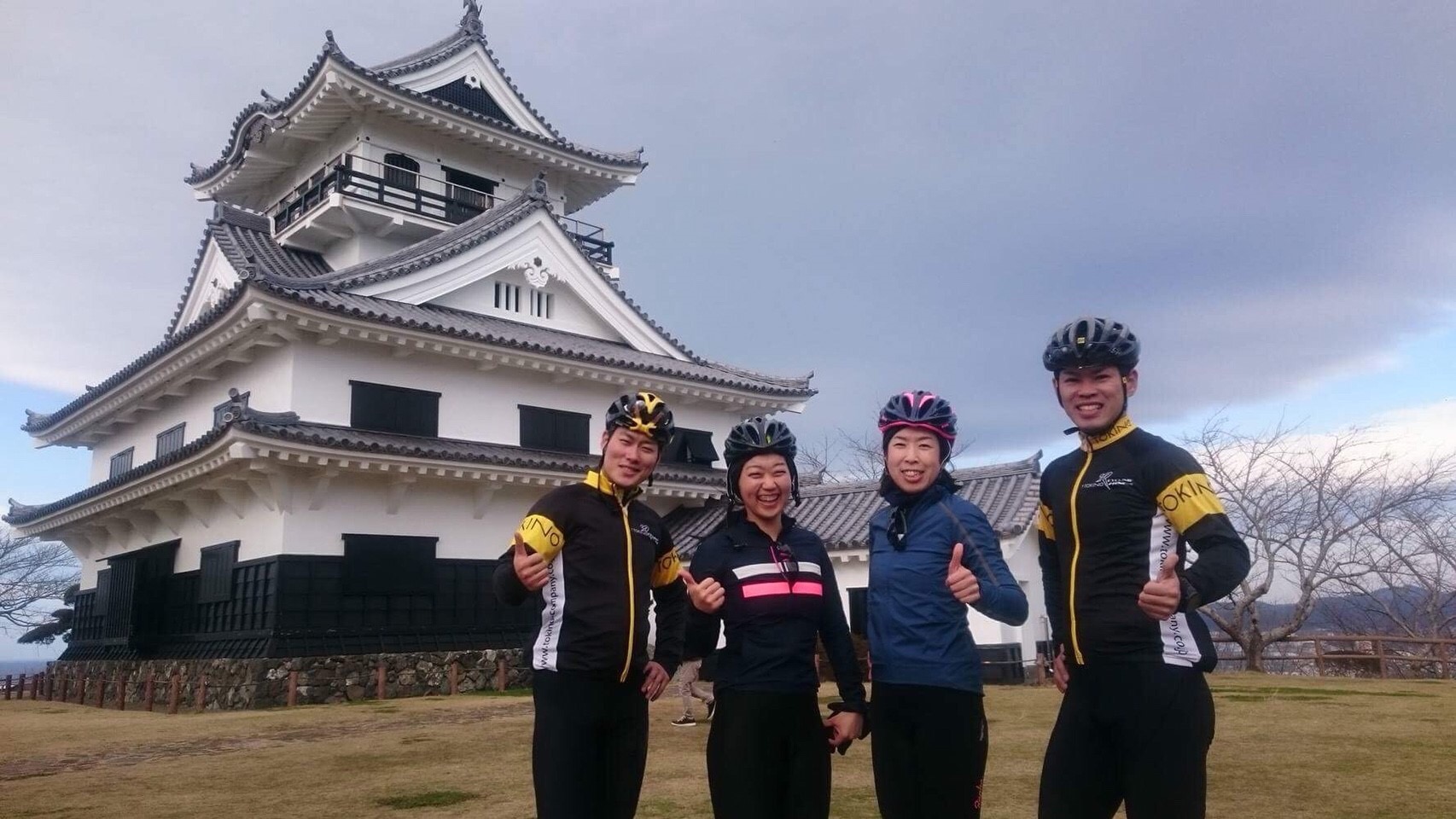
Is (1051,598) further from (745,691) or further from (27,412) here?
(27,412)

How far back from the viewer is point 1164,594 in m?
3.04

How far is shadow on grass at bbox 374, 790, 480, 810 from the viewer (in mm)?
6027

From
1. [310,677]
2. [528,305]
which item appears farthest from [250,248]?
[310,677]

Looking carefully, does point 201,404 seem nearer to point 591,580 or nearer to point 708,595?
point 591,580

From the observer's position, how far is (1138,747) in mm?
3168

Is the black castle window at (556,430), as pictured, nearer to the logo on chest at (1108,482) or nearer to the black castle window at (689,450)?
the black castle window at (689,450)

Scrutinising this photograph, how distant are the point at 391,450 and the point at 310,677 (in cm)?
A: 363

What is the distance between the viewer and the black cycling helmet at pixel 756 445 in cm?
394

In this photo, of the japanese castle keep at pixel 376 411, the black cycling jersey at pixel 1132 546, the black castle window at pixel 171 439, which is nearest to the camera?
the black cycling jersey at pixel 1132 546

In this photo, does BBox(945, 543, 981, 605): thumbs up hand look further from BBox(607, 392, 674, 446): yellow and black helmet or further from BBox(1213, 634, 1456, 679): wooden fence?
BBox(1213, 634, 1456, 679): wooden fence

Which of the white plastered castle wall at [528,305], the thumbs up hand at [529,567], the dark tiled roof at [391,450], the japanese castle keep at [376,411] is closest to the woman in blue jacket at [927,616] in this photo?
the thumbs up hand at [529,567]

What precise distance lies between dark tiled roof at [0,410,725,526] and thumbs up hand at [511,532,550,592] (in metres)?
8.19

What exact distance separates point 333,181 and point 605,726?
749 inches

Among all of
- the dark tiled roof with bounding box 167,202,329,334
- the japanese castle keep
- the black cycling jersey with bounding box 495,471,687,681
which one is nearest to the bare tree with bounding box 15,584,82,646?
the japanese castle keep
